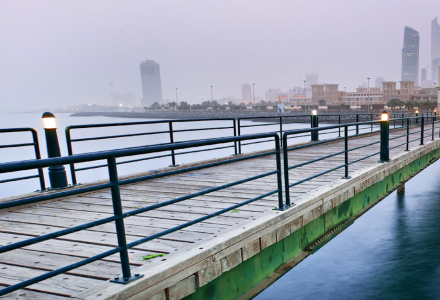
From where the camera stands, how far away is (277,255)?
4.75 metres

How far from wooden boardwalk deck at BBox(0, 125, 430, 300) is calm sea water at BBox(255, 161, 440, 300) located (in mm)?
7084

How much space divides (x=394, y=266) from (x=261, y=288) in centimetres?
1189

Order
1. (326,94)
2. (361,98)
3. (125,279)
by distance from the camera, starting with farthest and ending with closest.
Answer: (326,94)
(361,98)
(125,279)

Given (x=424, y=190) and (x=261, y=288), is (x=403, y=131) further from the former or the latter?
(x=261, y=288)

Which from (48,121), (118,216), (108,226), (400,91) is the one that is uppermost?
(400,91)

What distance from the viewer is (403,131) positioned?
21.0 m

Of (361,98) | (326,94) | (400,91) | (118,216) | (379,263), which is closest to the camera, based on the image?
(118,216)

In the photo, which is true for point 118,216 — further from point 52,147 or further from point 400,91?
point 400,91

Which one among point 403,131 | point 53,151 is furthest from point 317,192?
point 403,131

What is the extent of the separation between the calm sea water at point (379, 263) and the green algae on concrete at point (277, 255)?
20.5 ft

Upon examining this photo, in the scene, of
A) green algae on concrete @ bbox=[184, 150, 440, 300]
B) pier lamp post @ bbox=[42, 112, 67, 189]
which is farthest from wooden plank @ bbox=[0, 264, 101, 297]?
pier lamp post @ bbox=[42, 112, 67, 189]

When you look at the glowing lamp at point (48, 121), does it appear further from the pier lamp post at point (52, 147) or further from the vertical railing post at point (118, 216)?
the vertical railing post at point (118, 216)

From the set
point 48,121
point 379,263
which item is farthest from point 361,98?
point 48,121

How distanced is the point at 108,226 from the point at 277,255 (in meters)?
2.27
